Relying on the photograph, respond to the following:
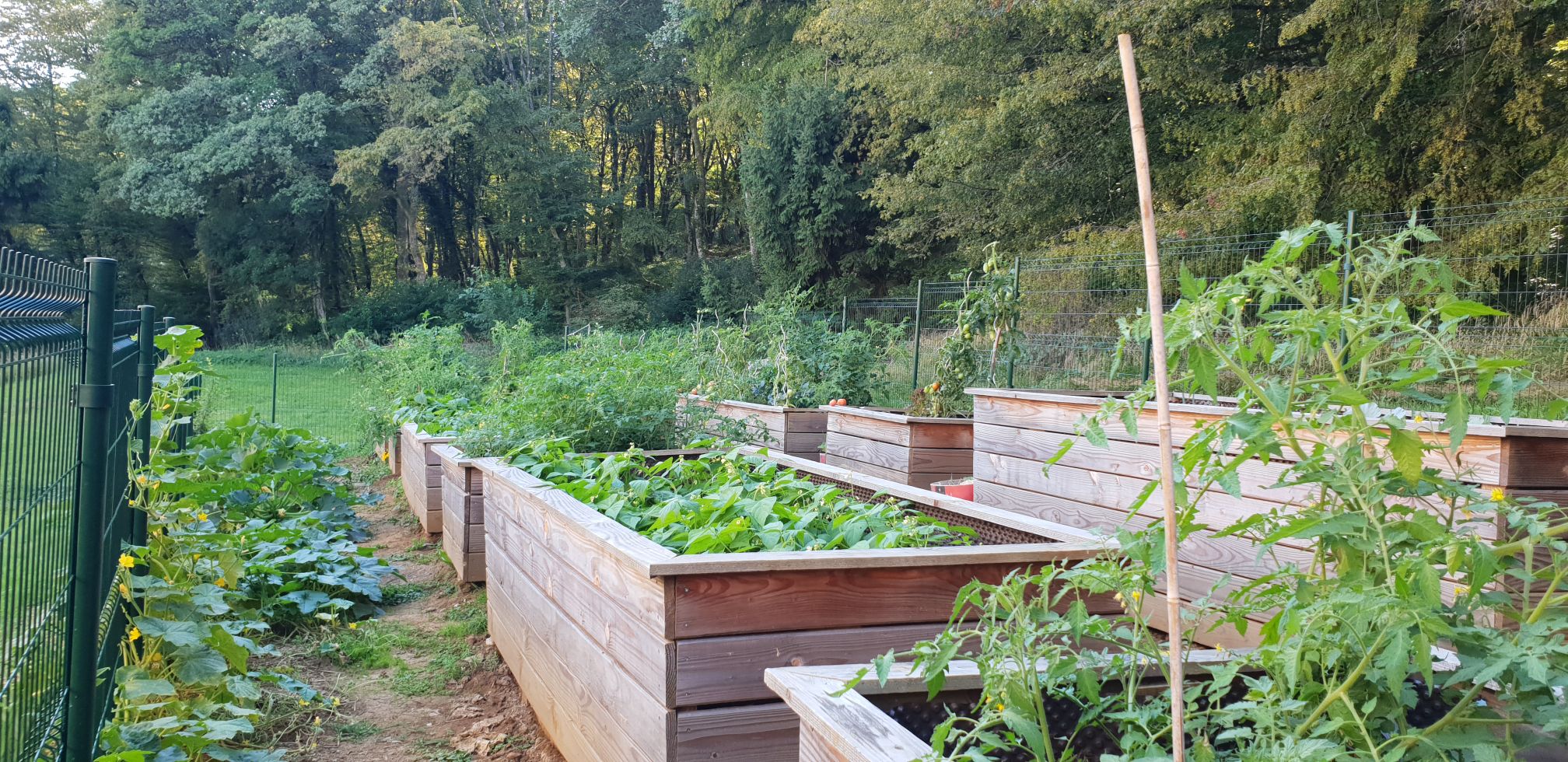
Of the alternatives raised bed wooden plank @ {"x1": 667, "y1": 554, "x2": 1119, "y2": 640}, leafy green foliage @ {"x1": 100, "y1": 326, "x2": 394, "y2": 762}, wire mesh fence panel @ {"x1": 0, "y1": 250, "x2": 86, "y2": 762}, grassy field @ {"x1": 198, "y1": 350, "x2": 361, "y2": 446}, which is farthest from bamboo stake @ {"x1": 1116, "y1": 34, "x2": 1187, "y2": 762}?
grassy field @ {"x1": 198, "y1": 350, "x2": 361, "y2": 446}

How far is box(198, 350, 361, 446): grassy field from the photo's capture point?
461 inches

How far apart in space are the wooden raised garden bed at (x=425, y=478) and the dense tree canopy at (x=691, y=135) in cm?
1023

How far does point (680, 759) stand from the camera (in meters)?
2.07

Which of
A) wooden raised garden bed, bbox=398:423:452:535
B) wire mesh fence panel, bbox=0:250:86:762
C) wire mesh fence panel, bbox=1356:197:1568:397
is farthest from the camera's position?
wire mesh fence panel, bbox=1356:197:1568:397

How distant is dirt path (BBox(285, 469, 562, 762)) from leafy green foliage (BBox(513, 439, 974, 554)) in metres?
0.86

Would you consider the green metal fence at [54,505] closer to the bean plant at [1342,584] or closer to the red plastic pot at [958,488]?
the bean plant at [1342,584]

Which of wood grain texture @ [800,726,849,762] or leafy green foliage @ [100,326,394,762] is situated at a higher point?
wood grain texture @ [800,726,849,762]

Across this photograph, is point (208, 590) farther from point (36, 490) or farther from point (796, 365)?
→ point (796, 365)

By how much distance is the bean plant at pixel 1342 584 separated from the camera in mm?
1128

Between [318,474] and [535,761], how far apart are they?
4.64 meters

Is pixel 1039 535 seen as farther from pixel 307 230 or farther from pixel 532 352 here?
pixel 307 230

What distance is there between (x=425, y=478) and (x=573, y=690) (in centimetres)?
374

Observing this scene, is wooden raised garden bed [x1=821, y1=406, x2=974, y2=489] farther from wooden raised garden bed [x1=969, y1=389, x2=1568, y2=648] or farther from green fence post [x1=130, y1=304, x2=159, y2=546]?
green fence post [x1=130, y1=304, x2=159, y2=546]

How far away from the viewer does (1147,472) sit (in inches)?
153
